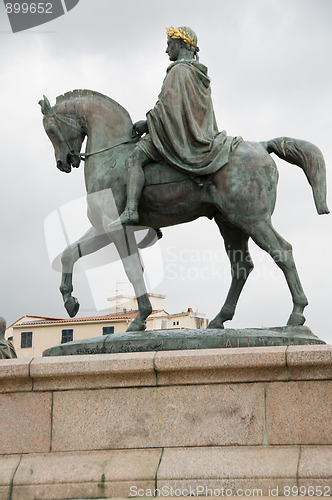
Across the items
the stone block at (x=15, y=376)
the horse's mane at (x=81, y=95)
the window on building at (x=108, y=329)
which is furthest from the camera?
the window on building at (x=108, y=329)

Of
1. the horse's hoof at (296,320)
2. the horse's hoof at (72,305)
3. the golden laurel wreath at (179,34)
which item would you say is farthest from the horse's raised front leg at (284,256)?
the golden laurel wreath at (179,34)

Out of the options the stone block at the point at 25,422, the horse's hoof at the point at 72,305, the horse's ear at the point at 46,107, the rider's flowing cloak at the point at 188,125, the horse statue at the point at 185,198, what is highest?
the horse's ear at the point at 46,107

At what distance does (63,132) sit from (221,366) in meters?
4.28

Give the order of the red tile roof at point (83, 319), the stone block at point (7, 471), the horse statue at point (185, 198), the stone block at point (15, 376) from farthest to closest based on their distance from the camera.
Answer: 1. the red tile roof at point (83, 319)
2. the horse statue at point (185, 198)
3. the stone block at point (15, 376)
4. the stone block at point (7, 471)

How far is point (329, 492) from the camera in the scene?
6371 millimetres

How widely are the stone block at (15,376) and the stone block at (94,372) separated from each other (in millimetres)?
70

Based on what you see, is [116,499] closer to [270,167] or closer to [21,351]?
[270,167]

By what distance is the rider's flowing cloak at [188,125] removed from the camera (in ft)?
29.2

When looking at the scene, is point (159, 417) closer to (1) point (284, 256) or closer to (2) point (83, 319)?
(1) point (284, 256)

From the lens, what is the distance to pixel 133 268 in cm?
903

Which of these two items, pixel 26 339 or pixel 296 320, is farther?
pixel 26 339

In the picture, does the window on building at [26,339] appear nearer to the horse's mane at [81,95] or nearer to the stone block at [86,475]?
the horse's mane at [81,95]

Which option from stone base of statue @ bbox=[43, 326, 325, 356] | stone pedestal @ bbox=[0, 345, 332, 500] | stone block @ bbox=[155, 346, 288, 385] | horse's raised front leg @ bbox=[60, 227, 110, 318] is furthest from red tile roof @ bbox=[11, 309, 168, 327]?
stone block @ bbox=[155, 346, 288, 385]

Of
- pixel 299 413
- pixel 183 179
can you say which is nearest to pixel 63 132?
pixel 183 179
